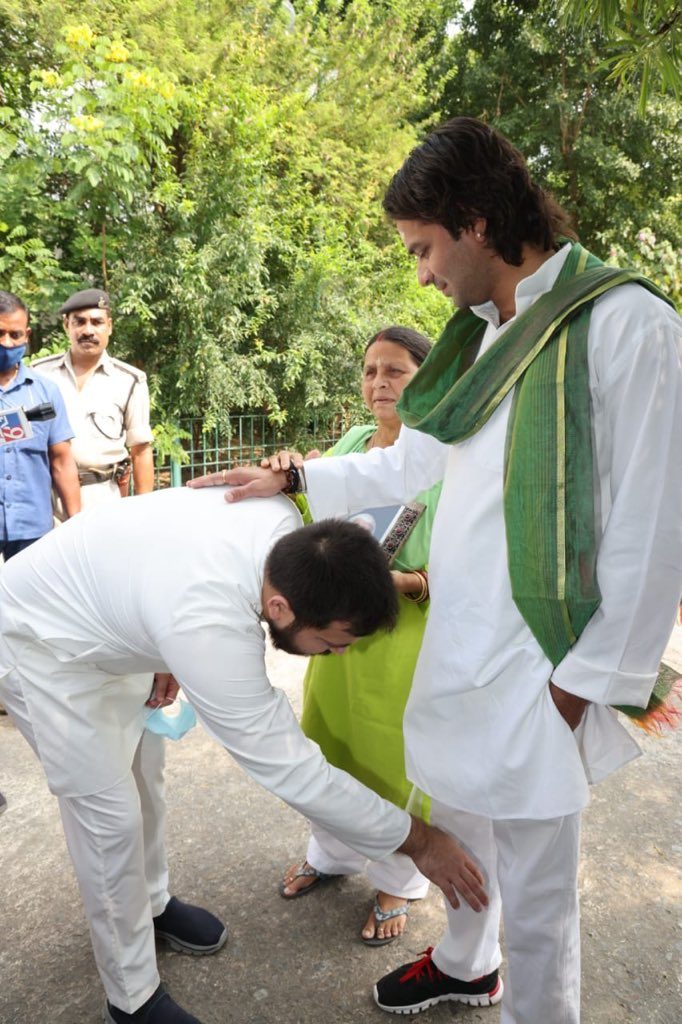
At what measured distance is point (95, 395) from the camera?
4430mm

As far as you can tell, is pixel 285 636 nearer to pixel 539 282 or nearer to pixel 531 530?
pixel 531 530

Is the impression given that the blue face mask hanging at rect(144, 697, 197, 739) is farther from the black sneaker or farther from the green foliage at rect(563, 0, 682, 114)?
the green foliage at rect(563, 0, 682, 114)

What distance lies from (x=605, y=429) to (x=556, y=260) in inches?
15.4

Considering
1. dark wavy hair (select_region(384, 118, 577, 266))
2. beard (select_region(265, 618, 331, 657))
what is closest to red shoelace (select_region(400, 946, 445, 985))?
beard (select_region(265, 618, 331, 657))

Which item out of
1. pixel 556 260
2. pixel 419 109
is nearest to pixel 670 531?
pixel 556 260

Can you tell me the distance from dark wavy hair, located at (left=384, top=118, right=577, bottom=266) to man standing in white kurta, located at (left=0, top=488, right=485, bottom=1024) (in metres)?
0.70

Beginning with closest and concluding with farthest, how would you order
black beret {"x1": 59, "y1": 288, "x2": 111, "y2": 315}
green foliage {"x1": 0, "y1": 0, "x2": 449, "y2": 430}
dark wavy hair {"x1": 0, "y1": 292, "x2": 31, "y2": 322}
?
1. dark wavy hair {"x1": 0, "y1": 292, "x2": 31, "y2": 322}
2. black beret {"x1": 59, "y1": 288, "x2": 111, "y2": 315}
3. green foliage {"x1": 0, "y1": 0, "x2": 449, "y2": 430}

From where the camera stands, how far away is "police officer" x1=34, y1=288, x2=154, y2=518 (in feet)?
14.4

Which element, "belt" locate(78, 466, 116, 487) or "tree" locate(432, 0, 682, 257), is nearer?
→ "belt" locate(78, 466, 116, 487)

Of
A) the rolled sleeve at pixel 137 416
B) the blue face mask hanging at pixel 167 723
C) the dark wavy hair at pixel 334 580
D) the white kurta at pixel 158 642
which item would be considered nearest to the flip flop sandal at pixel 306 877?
the blue face mask hanging at pixel 167 723

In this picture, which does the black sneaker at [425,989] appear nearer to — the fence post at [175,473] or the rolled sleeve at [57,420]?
the rolled sleeve at [57,420]

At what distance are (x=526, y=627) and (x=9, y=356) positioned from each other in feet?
10.2

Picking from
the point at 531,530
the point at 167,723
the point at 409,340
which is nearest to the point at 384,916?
the point at 167,723

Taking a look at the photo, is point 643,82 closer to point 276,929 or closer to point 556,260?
point 556,260
